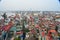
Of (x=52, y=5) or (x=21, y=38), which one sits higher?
(x=52, y=5)

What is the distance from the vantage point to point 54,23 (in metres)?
1.62

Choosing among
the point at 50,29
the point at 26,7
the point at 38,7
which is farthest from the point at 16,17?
the point at 50,29

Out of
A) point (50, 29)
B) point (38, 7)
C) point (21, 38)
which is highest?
point (38, 7)

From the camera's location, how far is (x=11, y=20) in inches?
64.3

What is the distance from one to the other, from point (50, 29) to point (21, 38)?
0.40 metres

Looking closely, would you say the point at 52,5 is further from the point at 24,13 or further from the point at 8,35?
the point at 8,35

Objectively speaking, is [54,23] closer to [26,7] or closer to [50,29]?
[50,29]

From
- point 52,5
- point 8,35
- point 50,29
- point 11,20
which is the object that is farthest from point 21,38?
point 52,5

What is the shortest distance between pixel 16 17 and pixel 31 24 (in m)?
0.22

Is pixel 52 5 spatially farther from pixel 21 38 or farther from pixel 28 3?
pixel 21 38

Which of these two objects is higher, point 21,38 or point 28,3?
point 28,3

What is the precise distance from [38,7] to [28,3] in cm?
15

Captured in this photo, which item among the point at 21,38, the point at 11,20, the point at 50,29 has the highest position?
the point at 11,20

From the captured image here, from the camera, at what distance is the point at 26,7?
1646 mm
